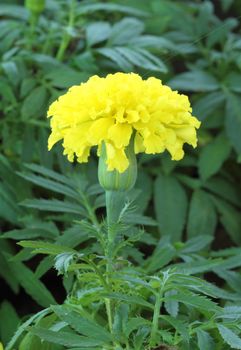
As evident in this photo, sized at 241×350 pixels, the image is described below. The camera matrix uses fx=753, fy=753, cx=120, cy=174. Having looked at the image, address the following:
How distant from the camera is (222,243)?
1.86 metres

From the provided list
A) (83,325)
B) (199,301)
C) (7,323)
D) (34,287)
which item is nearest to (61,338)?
(83,325)

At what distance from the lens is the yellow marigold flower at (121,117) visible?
86 centimetres

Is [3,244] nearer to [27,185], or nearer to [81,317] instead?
[27,185]

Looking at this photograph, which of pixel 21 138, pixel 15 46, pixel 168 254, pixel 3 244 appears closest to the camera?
pixel 168 254

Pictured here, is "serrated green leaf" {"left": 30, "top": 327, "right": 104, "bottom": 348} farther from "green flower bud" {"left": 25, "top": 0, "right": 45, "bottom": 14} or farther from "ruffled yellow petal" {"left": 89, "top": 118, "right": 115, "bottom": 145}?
"green flower bud" {"left": 25, "top": 0, "right": 45, "bottom": 14}

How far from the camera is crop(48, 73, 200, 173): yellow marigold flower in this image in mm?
864

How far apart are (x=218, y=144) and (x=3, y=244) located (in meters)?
0.56

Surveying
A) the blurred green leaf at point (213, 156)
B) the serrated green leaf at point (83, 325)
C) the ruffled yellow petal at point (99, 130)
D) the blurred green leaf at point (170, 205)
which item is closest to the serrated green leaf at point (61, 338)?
the serrated green leaf at point (83, 325)

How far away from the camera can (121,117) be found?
857mm

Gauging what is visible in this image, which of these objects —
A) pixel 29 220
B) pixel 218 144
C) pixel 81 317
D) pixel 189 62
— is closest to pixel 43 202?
pixel 29 220

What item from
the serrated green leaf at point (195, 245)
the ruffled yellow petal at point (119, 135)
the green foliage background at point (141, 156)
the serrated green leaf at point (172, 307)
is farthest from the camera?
the green foliage background at point (141, 156)

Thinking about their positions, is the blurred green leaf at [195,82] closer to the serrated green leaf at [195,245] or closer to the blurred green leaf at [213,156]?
the blurred green leaf at [213,156]

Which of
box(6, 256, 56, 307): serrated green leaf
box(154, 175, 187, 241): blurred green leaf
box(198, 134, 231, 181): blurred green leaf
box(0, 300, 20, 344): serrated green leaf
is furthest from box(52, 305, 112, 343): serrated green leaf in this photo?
box(198, 134, 231, 181): blurred green leaf

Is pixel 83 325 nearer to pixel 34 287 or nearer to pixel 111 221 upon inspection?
pixel 111 221
